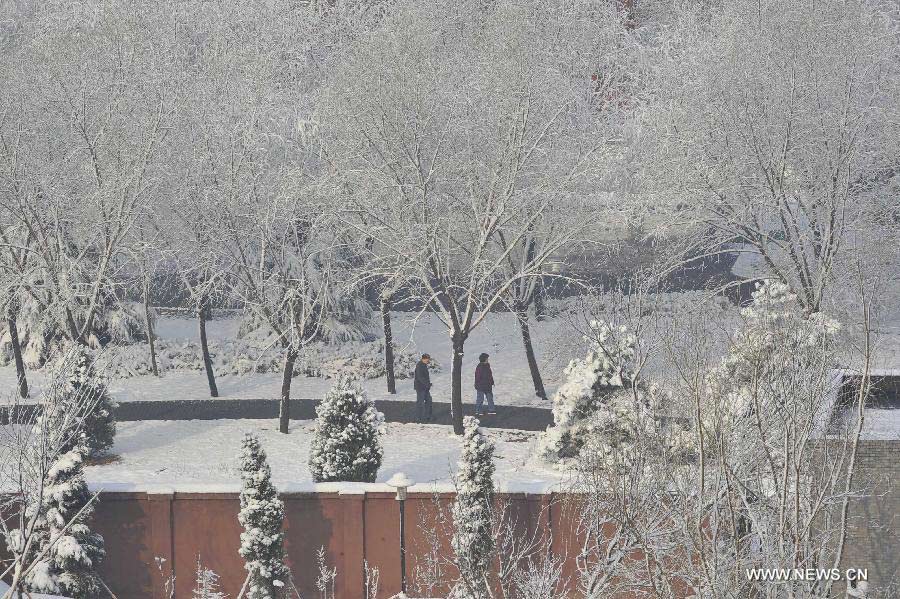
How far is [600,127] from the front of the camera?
2794 cm

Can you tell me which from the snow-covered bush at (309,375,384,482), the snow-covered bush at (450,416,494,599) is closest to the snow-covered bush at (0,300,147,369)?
the snow-covered bush at (309,375,384,482)

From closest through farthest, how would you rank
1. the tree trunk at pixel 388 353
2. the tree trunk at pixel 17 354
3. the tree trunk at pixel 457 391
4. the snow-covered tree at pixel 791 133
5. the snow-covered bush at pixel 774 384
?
1. the snow-covered bush at pixel 774 384
2. the snow-covered tree at pixel 791 133
3. the tree trunk at pixel 457 391
4. the tree trunk at pixel 17 354
5. the tree trunk at pixel 388 353

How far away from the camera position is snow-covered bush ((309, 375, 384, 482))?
1803cm

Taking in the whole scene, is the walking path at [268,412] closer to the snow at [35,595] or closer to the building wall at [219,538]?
the building wall at [219,538]

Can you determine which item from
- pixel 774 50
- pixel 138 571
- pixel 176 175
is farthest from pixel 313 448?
pixel 774 50

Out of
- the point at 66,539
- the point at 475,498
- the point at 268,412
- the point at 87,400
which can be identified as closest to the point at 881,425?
the point at 475,498

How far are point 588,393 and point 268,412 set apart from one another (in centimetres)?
826

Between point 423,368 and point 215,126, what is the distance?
22.5ft

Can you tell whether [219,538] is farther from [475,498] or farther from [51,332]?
[51,332]

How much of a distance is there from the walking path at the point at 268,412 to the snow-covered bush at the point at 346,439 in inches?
184

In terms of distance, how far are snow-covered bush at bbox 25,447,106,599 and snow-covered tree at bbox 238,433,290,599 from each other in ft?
6.69

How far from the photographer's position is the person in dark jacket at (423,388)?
22.6m

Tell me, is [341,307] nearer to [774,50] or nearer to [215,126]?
[215,126]

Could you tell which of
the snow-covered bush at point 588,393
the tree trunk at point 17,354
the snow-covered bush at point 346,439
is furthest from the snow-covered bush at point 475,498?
the tree trunk at point 17,354
